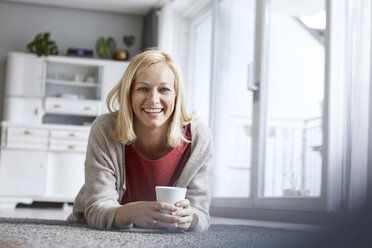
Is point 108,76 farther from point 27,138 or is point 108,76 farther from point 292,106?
point 292,106

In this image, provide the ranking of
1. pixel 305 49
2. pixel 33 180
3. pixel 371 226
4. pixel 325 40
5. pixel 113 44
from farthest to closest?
pixel 113 44 < pixel 33 180 < pixel 305 49 < pixel 325 40 < pixel 371 226

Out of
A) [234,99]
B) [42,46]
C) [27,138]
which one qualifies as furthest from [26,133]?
[234,99]

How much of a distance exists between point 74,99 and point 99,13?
1.32 meters

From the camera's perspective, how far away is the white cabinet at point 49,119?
5.38 meters

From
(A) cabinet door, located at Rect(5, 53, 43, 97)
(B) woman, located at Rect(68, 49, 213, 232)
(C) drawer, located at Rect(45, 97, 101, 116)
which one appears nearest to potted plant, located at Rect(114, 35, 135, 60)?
(C) drawer, located at Rect(45, 97, 101, 116)

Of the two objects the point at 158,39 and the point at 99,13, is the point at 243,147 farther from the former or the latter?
the point at 99,13

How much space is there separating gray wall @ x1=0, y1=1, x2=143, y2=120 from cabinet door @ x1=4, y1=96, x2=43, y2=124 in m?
0.45

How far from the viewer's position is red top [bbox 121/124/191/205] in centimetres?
175

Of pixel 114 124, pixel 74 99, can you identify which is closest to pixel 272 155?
pixel 114 124

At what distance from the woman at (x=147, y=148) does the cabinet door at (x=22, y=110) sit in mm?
4229

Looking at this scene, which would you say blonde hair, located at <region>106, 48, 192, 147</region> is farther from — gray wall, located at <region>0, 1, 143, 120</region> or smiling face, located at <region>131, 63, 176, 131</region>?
gray wall, located at <region>0, 1, 143, 120</region>

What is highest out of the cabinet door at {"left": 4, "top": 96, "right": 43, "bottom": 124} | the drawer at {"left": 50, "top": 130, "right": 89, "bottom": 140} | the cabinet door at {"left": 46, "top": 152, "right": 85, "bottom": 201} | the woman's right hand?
the cabinet door at {"left": 4, "top": 96, "right": 43, "bottom": 124}

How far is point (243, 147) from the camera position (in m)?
4.28

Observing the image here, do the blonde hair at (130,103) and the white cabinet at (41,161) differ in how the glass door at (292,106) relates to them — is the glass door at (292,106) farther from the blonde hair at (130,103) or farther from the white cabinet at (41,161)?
the white cabinet at (41,161)
